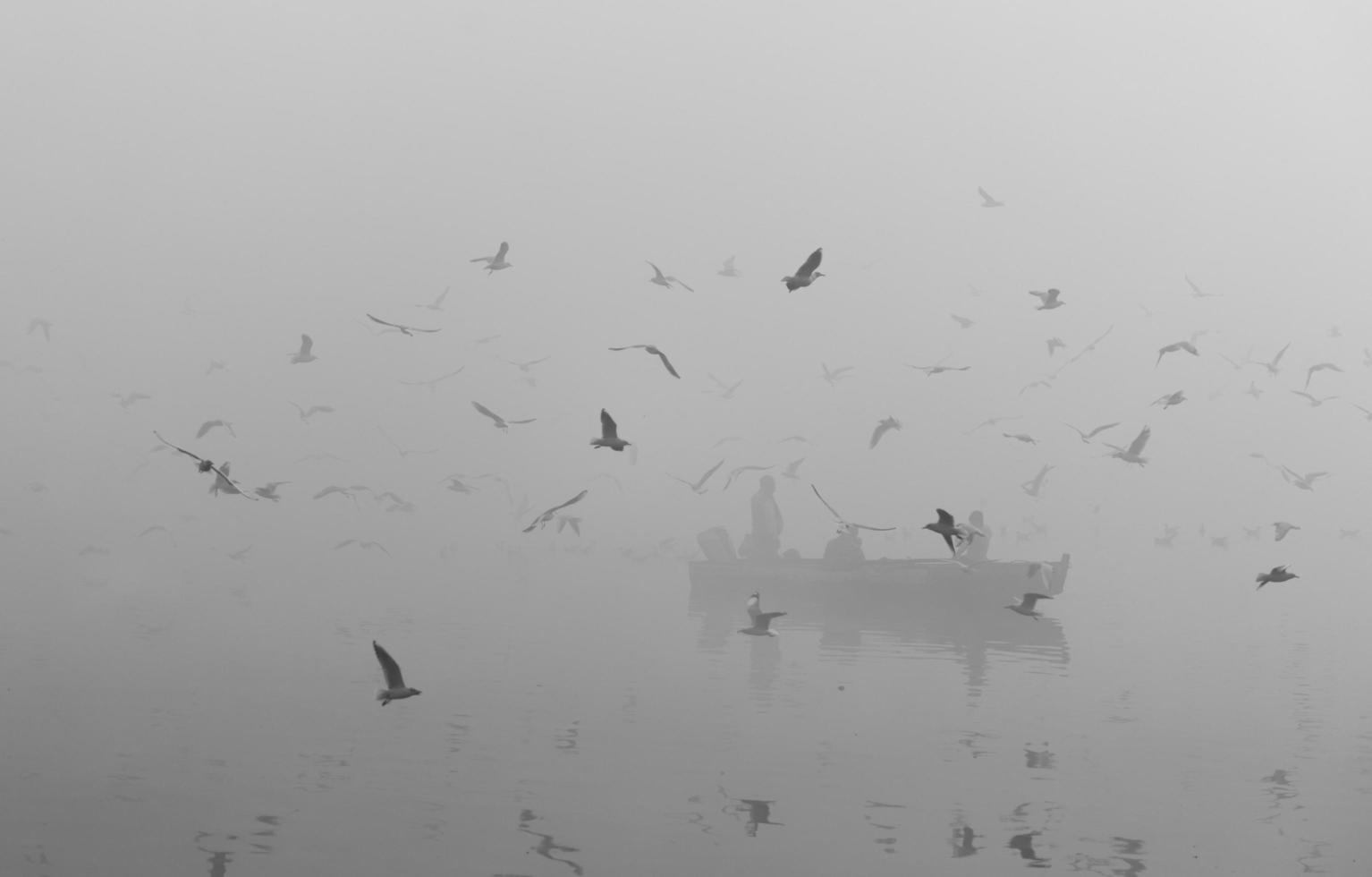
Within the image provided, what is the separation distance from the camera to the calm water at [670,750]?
1438 cm

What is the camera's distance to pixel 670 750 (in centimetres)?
1983

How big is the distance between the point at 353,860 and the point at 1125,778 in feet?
34.2

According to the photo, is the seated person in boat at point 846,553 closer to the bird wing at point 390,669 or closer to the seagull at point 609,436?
the seagull at point 609,436

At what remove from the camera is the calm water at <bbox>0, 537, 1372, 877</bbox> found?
14383 millimetres

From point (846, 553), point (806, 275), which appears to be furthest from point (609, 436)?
point (846, 553)

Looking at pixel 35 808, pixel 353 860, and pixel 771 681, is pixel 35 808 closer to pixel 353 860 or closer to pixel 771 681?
pixel 353 860

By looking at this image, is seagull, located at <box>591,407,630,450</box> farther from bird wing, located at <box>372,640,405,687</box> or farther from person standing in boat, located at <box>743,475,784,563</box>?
person standing in boat, located at <box>743,475,784,563</box>

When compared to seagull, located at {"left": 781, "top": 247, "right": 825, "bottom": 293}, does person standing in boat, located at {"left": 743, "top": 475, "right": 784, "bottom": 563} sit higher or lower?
lower

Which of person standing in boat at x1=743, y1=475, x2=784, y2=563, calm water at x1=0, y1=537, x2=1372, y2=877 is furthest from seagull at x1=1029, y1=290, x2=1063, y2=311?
person standing in boat at x1=743, y1=475, x2=784, y2=563

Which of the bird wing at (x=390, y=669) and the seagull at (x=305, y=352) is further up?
the seagull at (x=305, y=352)

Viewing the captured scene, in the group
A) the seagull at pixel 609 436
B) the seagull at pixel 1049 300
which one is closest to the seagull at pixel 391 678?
the seagull at pixel 609 436

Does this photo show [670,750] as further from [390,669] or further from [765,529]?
[765,529]

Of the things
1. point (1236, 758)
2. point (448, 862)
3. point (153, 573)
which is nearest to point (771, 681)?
point (1236, 758)

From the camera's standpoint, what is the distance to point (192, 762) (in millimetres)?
17812
